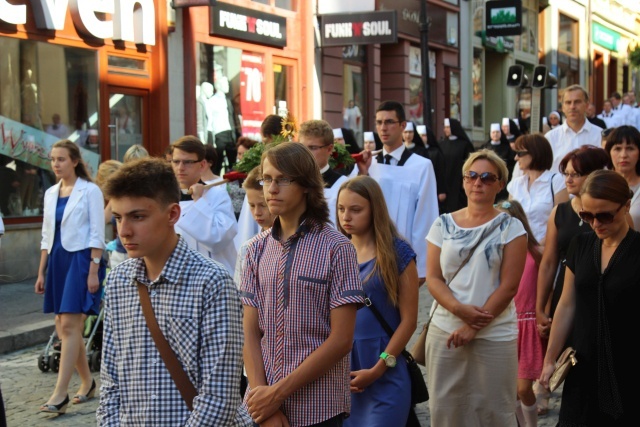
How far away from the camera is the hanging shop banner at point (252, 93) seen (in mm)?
19328

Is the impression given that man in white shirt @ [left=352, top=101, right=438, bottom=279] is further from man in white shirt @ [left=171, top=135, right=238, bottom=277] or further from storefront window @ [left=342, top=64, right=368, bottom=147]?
storefront window @ [left=342, top=64, right=368, bottom=147]

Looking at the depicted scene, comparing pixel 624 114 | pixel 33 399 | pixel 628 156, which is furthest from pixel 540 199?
pixel 624 114

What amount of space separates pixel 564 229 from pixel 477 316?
1111mm

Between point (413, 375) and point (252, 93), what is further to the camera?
point (252, 93)

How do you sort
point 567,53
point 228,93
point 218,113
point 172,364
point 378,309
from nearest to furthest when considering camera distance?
1. point 172,364
2. point 378,309
3. point 218,113
4. point 228,93
5. point 567,53

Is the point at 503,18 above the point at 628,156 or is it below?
above

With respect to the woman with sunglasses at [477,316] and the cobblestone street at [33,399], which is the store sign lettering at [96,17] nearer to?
the cobblestone street at [33,399]

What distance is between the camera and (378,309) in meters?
5.05

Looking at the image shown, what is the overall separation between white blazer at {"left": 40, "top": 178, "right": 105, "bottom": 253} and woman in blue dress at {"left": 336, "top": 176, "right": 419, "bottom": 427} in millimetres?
3180

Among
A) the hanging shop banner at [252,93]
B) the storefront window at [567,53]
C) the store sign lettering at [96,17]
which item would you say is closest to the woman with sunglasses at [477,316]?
the store sign lettering at [96,17]

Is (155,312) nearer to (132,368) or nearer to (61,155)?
(132,368)

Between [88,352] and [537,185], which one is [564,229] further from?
[88,352]

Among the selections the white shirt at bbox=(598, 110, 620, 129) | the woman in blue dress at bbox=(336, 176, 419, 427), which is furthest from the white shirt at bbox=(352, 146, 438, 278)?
the white shirt at bbox=(598, 110, 620, 129)

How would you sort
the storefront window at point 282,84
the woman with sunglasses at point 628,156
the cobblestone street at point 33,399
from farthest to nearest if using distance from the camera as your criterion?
1. the storefront window at point 282,84
2. the cobblestone street at point 33,399
3. the woman with sunglasses at point 628,156
